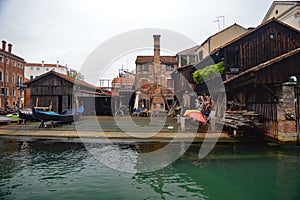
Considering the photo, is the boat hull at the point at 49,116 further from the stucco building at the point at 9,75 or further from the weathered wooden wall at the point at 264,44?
the stucco building at the point at 9,75

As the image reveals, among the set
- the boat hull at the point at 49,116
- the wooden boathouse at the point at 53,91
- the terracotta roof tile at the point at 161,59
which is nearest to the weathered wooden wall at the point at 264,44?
the boat hull at the point at 49,116

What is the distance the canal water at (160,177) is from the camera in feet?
16.8

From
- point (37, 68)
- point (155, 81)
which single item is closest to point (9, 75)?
point (155, 81)

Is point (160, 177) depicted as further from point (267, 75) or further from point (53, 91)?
point (53, 91)

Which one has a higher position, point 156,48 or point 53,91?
point 156,48

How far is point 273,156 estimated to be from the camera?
323 inches

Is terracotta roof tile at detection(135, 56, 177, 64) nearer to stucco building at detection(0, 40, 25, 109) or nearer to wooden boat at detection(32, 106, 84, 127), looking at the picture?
stucco building at detection(0, 40, 25, 109)

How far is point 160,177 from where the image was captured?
244 inches

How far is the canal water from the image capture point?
5.11 metres

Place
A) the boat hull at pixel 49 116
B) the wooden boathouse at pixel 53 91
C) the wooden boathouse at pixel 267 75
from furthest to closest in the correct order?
the wooden boathouse at pixel 53 91
the boat hull at pixel 49 116
the wooden boathouse at pixel 267 75

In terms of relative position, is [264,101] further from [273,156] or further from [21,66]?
[21,66]

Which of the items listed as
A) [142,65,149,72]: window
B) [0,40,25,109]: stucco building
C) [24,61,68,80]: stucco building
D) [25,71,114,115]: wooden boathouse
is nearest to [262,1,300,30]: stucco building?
[142,65,149,72]: window

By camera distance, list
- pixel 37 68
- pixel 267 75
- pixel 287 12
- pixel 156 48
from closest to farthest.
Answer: pixel 267 75 < pixel 287 12 < pixel 156 48 < pixel 37 68

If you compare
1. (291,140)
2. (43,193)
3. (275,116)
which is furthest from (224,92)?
(43,193)
